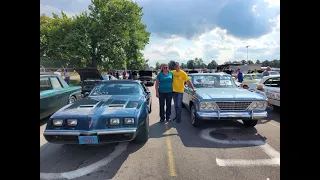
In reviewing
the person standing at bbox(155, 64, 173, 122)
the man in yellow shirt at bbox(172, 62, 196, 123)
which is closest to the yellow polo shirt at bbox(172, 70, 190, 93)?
the man in yellow shirt at bbox(172, 62, 196, 123)

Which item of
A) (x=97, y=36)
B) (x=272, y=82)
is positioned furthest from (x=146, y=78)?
(x=272, y=82)

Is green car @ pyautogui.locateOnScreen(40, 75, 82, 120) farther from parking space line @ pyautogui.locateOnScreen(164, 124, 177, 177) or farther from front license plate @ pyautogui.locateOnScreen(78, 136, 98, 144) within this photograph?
parking space line @ pyautogui.locateOnScreen(164, 124, 177, 177)

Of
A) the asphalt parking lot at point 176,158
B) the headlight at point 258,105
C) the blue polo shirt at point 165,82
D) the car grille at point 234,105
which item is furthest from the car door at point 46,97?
the headlight at point 258,105

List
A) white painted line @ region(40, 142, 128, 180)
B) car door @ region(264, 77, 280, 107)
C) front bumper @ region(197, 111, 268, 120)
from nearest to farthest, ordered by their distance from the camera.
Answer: white painted line @ region(40, 142, 128, 180) < front bumper @ region(197, 111, 268, 120) < car door @ region(264, 77, 280, 107)

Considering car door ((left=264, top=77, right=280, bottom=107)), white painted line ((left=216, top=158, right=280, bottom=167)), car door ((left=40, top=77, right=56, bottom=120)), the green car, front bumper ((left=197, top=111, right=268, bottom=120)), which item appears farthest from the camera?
car door ((left=264, top=77, right=280, bottom=107))

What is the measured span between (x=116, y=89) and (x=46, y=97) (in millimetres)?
2146

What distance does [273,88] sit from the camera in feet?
23.9

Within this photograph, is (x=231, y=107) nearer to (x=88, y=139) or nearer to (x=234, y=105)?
(x=234, y=105)

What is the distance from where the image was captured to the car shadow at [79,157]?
325cm

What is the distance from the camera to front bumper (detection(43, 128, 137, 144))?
134 inches

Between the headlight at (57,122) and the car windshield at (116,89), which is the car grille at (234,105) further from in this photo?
the headlight at (57,122)

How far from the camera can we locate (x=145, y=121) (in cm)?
420
